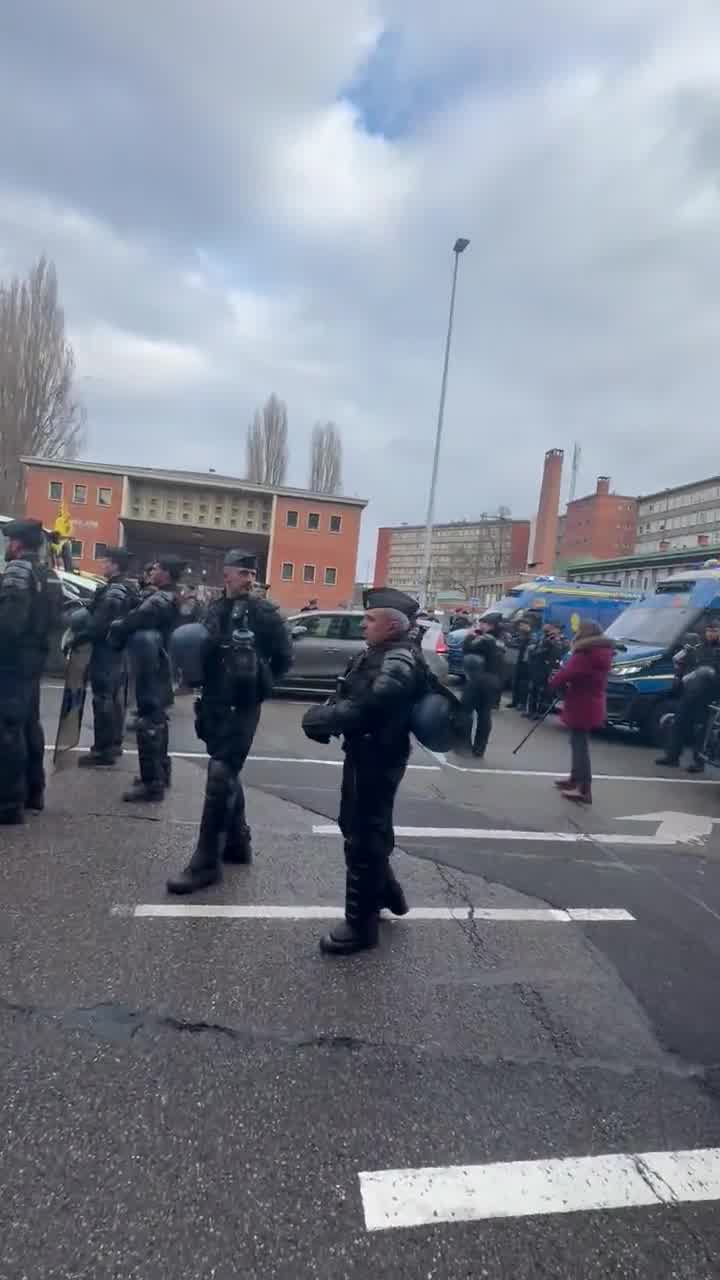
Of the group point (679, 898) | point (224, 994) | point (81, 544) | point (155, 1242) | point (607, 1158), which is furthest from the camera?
point (81, 544)

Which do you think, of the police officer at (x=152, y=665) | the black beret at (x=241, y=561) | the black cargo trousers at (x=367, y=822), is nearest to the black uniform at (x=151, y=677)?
the police officer at (x=152, y=665)

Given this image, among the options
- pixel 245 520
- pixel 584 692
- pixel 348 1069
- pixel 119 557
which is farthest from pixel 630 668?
pixel 245 520

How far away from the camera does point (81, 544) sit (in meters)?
40.4

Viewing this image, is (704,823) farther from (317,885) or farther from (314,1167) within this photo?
(314,1167)

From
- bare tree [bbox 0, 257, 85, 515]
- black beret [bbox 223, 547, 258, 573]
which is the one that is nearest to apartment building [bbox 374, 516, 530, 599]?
bare tree [bbox 0, 257, 85, 515]

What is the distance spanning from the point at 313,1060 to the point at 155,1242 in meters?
0.93

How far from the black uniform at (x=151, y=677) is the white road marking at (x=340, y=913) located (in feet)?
6.86

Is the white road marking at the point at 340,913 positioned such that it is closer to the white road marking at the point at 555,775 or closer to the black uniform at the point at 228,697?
the black uniform at the point at 228,697

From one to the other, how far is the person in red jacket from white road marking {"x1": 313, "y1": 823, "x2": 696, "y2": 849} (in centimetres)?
112

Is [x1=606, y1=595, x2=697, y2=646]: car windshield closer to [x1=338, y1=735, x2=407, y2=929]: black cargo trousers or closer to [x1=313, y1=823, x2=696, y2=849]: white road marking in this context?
[x1=313, y1=823, x2=696, y2=849]: white road marking

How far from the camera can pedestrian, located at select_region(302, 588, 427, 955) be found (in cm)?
374

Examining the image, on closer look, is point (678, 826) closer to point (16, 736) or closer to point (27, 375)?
point (16, 736)

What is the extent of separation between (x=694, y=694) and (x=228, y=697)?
6348 millimetres

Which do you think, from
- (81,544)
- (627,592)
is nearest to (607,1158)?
(627,592)
